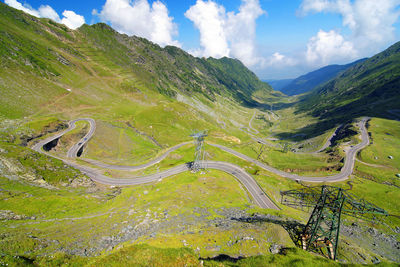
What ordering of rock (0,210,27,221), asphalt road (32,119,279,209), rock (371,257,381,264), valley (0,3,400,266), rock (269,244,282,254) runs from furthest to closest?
asphalt road (32,119,279,209) < rock (371,257,381,264) < rock (269,244,282,254) < rock (0,210,27,221) < valley (0,3,400,266)

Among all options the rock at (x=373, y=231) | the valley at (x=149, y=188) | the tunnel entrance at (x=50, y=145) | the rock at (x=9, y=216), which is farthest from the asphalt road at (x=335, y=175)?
the tunnel entrance at (x=50, y=145)

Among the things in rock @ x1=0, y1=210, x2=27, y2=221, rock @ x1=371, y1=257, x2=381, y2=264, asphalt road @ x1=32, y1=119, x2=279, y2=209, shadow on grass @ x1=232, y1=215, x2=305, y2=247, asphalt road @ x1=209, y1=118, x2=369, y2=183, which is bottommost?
rock @ x1=0, y1=210, x2=27, y2=221

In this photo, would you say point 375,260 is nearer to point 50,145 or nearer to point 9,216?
point 9,216

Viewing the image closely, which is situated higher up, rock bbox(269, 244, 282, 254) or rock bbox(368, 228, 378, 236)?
rock bbox(368, 228, 378, 236)

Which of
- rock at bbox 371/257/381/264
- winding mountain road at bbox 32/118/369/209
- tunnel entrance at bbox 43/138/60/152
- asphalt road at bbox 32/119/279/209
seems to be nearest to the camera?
rock at bbox 371/257/381/264

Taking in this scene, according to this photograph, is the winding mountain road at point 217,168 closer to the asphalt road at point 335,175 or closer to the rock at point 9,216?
the asphalt road at point 335,175

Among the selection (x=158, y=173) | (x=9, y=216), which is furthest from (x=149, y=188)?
(x=9, y=216)

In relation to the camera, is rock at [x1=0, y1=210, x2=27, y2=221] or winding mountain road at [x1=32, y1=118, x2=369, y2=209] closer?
rock at [x1=0, y1=210, x2=27, y2=221]

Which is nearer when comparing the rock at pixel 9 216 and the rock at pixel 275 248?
the rock at pixel 9 216

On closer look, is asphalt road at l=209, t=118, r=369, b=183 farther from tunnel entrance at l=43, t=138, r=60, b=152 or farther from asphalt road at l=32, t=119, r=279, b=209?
Answer: tunnel entrance at l=43, t=138, r=60, b=152

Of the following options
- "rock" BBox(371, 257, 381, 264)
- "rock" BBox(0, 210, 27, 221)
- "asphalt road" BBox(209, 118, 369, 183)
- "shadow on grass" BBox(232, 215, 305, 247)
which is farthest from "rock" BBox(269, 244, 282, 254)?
"asphalt road" BBox(209, 118, 369, 183)

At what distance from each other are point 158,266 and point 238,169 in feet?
246

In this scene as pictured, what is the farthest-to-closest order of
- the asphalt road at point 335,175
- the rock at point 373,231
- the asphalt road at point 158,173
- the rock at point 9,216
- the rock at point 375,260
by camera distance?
the asphalt road at point 335,175 < the asphalt road at point 158,173 < the rock at point 373,231 < the rock at point 375,260 < the rock at point 9,216

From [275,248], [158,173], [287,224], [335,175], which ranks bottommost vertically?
[275,248]
